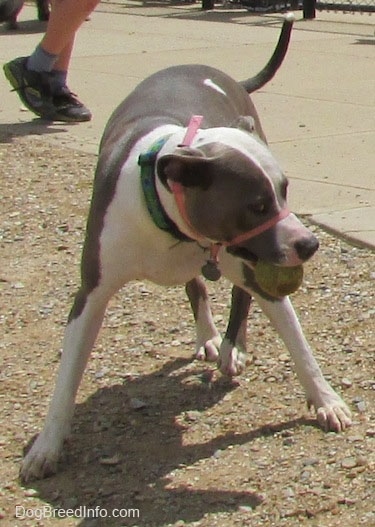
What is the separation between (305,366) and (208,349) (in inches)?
27.7

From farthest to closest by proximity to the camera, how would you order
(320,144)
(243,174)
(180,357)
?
(320,144)
(180,357)
(243,174)

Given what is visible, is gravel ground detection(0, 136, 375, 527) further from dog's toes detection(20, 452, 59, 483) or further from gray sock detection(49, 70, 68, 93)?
gray sock detection(49, 70, 68, 93)

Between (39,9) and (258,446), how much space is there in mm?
11094

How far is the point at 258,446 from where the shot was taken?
13.1 feet

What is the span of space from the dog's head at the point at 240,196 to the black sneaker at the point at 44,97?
5006mm

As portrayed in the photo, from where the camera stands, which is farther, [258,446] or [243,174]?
[258,446]

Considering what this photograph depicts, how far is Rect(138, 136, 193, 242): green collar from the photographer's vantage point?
367 centimetres

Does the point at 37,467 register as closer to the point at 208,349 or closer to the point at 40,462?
the point at 40,462

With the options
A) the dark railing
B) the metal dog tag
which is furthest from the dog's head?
the dark railing

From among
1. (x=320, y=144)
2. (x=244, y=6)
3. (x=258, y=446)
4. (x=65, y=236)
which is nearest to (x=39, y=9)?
(x=244, y=6)

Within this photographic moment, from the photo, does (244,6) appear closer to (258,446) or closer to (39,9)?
(39,9)

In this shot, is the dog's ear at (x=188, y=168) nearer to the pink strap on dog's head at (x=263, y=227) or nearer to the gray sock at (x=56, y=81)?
the pink strap on dog's head at (x=263, y=227)

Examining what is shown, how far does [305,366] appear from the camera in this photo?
4113mm

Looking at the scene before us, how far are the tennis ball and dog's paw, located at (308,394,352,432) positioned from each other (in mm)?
562
